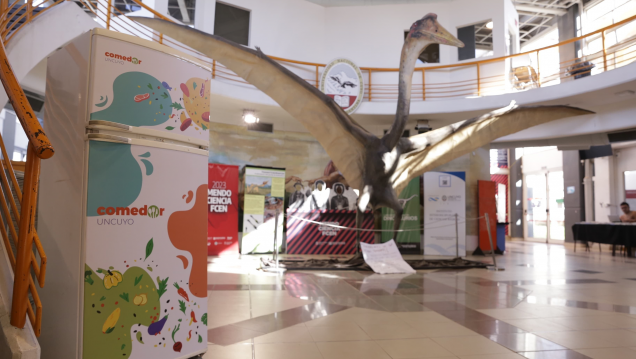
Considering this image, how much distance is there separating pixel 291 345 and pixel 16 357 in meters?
1.58

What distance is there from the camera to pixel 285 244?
1001 cm

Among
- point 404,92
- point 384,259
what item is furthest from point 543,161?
point 384,259

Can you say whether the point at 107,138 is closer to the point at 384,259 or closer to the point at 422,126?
the point at 384,259

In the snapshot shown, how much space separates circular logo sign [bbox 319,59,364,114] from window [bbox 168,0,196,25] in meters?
3.50

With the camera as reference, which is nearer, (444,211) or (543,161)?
(444,211)

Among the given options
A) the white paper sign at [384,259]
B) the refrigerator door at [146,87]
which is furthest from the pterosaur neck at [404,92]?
the refrigerator door at [146,87]

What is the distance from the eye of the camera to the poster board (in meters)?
9.22

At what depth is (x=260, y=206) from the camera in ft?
30.8

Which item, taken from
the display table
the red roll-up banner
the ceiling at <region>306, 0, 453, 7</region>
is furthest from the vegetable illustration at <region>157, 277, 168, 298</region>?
the ceiling at <region>306, 0, 453, 7</region>

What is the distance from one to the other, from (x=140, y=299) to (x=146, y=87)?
3.50 ft

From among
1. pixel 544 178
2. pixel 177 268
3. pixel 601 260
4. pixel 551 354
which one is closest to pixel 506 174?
pixel 544 178

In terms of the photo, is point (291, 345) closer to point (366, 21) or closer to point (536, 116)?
point (536, 116)

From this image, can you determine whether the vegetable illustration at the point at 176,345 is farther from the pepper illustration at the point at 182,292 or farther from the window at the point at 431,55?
the window at the point at 431,55

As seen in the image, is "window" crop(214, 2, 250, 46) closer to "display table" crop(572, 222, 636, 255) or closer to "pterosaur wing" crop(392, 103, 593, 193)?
"pterosaur wing" crop(392, 103, 593, 193)
